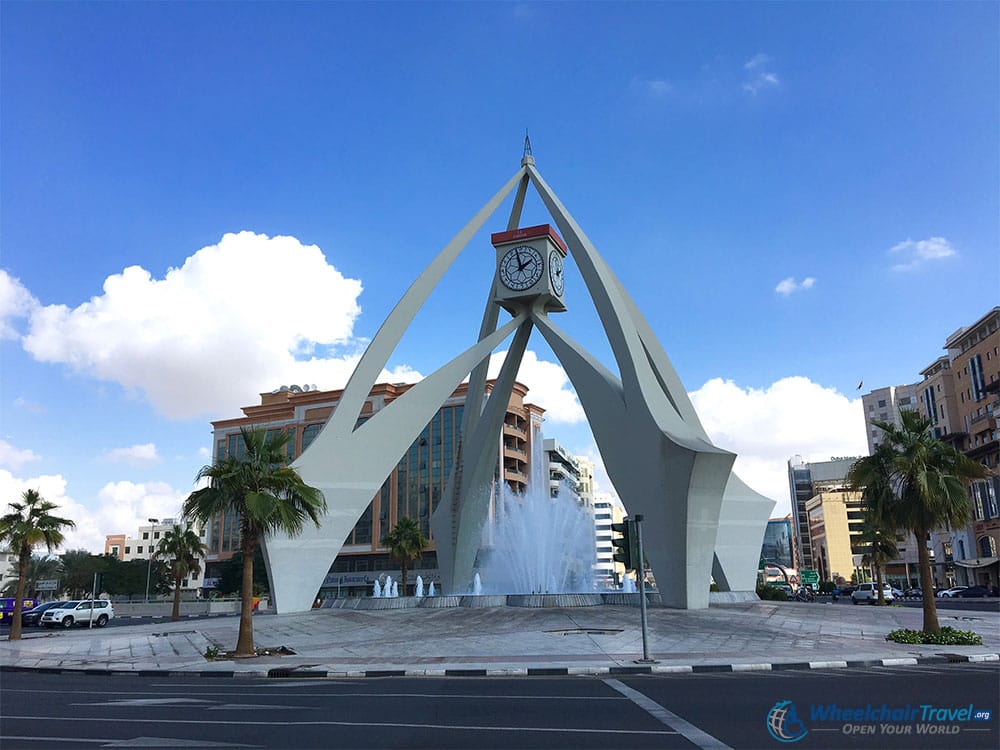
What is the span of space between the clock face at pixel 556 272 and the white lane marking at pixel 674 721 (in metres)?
26.2

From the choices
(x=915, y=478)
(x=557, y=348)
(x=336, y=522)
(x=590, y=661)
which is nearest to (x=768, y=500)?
(x=557, y=348)

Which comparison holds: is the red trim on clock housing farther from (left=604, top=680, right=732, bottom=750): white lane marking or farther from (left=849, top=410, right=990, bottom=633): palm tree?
(left=604, top=680, right=732, bottom=750): white lane marking

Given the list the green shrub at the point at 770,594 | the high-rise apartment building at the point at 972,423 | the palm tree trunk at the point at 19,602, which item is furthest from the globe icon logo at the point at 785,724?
Answer: the high-rise apartment building at the point at 972,423

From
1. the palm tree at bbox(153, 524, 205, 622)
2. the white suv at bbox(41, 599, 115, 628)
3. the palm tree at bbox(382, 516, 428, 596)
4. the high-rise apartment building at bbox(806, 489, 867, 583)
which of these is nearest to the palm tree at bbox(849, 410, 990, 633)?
the white suv at bbox(41, 599, 115, 628)

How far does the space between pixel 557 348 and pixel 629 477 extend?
781cm

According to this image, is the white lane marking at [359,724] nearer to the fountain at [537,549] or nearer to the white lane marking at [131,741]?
the white lane marking at [131,741]

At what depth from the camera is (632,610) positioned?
939 inches

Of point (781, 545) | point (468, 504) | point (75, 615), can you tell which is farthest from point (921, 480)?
point (781, 545)

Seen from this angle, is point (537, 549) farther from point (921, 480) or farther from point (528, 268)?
point (921, 480)

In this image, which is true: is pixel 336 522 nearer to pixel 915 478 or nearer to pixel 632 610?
pixel 632 610

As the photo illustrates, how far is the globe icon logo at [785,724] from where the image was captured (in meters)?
7.03

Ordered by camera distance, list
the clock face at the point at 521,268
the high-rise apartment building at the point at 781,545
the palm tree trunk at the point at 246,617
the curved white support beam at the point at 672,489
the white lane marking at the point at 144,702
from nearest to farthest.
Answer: the white lane marking at the point at 144,702 → the palm tree trunk at the point at 246,617 → the curved white support beam at the point at 672,489 → the clock face at the point at 521,268 → the high-rise apartment building at the point at 781,545

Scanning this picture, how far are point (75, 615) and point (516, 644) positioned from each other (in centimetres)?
2961

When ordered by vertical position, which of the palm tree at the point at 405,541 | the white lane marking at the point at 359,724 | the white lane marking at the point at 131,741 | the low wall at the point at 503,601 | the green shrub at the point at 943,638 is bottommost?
the green shrub at the point at 943,638
